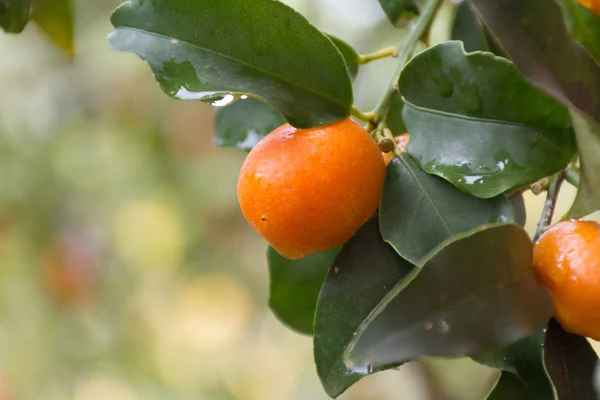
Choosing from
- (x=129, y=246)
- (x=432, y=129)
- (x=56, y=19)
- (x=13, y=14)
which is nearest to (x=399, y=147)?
(x=432, y=129)

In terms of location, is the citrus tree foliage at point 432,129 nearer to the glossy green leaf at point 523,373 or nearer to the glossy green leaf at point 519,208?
the glossy green leaf at point 523,373

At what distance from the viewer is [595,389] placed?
400 mm

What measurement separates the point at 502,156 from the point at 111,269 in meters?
1.87

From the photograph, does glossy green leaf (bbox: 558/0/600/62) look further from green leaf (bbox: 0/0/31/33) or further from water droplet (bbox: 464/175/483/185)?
green leaf (bbox: 0/0/31/33)

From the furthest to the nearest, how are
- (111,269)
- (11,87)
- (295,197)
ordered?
(111,269) → (11,87) → (295,197)

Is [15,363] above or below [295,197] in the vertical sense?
below

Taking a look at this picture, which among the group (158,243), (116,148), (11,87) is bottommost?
(158,243)

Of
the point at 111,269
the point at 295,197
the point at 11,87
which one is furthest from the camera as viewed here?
the point at 111,269

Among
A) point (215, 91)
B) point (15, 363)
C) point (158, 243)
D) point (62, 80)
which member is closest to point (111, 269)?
point (158, 243)

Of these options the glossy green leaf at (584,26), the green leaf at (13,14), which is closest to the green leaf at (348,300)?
the glossy green leaf at (584,26)

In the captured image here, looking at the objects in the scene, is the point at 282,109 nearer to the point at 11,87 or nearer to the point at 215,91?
the point at 215,91

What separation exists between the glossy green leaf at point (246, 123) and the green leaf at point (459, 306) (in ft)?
0.88

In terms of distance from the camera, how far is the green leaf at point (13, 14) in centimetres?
54

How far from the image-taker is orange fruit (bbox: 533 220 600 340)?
358 mm
